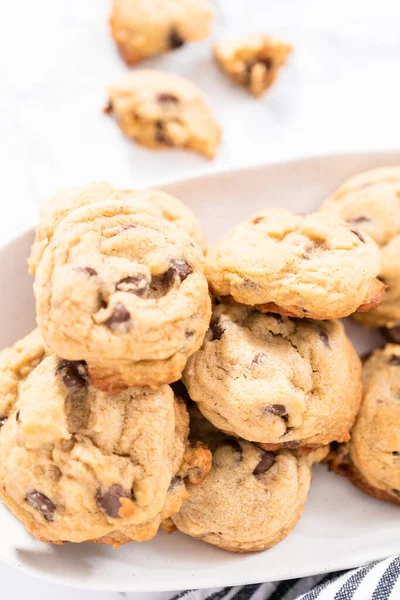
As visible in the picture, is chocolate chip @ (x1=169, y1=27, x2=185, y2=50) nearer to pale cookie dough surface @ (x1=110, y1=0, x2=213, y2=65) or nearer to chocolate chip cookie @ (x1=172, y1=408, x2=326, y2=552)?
pale cookie dough surface @ (x1=110, y1=0, x2=213, y2=65)

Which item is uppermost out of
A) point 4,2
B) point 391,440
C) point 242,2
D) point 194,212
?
point 4,2

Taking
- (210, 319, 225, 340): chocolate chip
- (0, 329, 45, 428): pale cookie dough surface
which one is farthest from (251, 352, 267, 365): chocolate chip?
(0, 329, 45, 428): pale cookie dough surface

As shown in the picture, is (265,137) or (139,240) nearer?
(139,240)

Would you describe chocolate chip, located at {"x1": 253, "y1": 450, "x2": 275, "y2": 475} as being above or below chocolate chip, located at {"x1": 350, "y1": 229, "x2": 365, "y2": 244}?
below

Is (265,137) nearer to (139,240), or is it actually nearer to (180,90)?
(180,90)

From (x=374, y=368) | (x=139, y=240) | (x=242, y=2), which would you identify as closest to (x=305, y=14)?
(x=242, y=2)

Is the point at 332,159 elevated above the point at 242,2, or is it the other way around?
the point at 242,2

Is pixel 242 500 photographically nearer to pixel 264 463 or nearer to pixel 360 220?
pixel 264 463
